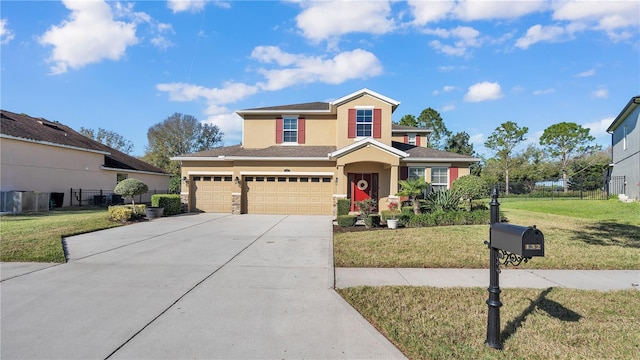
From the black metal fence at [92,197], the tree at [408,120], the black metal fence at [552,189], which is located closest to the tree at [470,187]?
the black metal fence at [552,189]

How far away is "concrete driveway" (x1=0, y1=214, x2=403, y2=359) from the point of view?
3.36 m

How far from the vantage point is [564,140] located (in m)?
38.5

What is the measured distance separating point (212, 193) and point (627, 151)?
78.0ft

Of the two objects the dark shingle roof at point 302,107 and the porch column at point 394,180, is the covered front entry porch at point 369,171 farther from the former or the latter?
the dark shingle roof at point 302,107

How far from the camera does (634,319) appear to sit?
4.04 metres

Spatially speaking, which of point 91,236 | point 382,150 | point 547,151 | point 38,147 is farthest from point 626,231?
point 547,151

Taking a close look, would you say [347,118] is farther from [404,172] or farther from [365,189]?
[404,172]

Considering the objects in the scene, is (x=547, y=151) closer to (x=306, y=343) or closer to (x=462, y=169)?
(x=462, y=169)

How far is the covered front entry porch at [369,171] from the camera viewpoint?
51.9ft

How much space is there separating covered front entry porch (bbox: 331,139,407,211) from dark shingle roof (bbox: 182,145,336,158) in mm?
1448

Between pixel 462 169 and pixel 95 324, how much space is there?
16913 mm

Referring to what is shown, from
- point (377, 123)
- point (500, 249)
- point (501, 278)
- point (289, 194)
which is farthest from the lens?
point (377, 123)

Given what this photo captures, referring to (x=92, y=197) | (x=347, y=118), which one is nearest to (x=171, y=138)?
(x=92, y=197)

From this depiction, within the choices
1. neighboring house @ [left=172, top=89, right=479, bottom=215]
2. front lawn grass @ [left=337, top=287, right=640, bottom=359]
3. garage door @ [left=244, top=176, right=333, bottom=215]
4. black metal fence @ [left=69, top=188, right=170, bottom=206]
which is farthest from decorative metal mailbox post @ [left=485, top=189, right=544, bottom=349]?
black metal fence @ [left=69, top=188, right=170, bottom=206]
